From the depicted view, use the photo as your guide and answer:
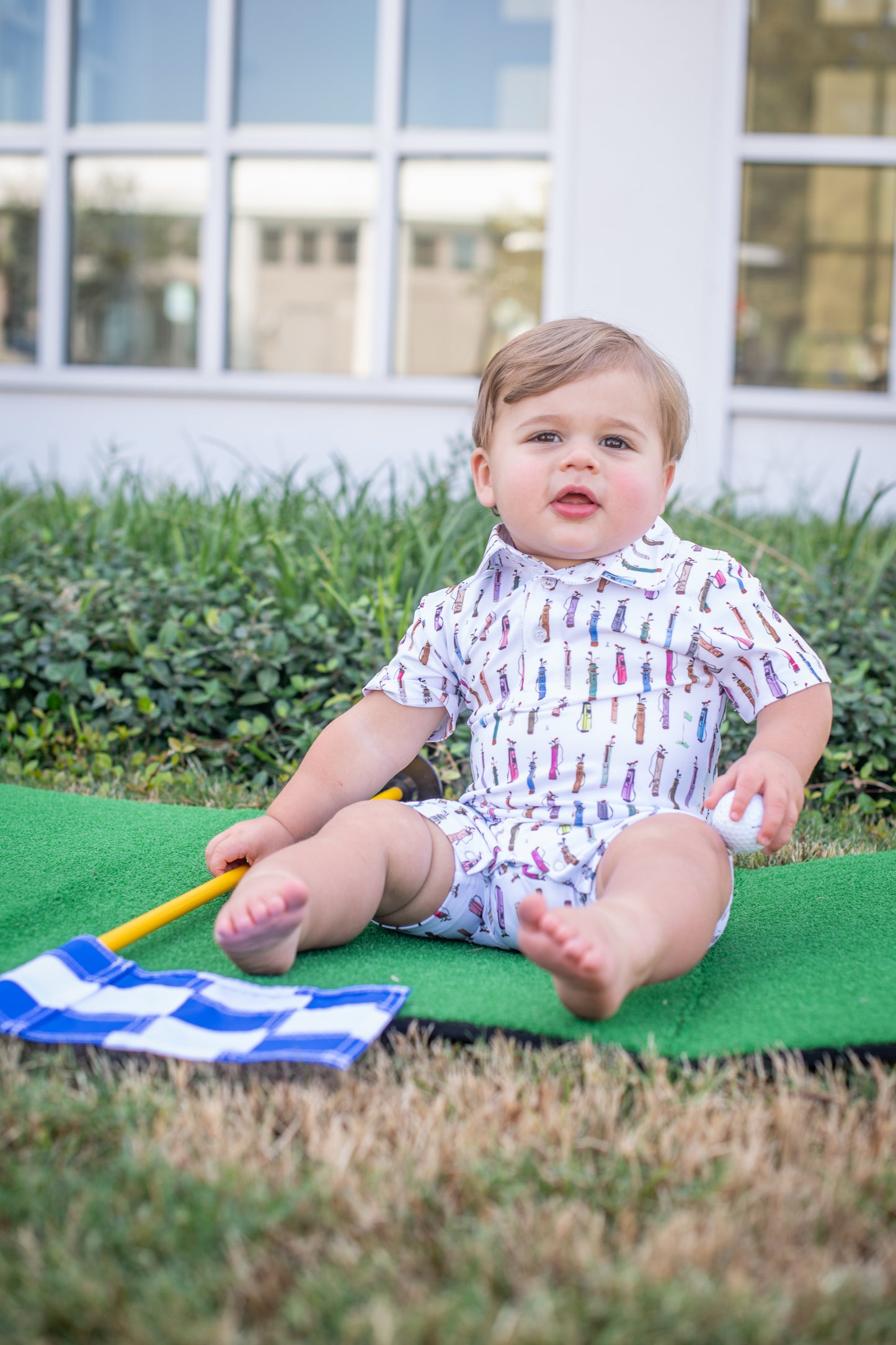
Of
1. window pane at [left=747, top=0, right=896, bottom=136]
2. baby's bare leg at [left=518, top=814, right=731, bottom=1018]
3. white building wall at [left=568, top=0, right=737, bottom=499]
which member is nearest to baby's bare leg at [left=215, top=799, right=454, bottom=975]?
baby's bare leg at [left=518, top=814, right=731, bottom=1018]

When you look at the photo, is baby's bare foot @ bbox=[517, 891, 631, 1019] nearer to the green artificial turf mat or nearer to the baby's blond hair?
the green artificial turf mat

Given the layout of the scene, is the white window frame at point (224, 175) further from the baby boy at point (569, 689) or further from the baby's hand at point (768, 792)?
the baby's hand at point (768, 792)

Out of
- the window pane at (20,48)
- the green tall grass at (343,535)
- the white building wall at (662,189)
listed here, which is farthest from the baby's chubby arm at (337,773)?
the window pane at (20,48)

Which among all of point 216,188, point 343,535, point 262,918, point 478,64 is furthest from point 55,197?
point 262,918

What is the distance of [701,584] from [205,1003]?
89 centimetres

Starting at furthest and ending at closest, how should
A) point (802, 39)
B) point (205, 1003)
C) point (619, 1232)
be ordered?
1. point (802, 39)
2. point (205, 1003)
3. point (619, 1232)

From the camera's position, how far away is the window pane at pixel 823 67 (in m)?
5.62

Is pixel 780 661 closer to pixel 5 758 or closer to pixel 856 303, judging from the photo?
pixel 5 758

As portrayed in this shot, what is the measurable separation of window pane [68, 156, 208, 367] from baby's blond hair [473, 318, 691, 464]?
467cm

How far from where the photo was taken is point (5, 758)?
9.37ft

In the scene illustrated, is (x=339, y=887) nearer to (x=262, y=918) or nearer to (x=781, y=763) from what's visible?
(x=262, y=918)

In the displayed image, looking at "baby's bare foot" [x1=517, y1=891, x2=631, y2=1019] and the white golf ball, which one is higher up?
the white golf ball

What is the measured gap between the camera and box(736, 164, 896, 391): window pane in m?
5.63

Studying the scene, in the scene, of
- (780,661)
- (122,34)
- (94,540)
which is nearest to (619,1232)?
(780,661)
